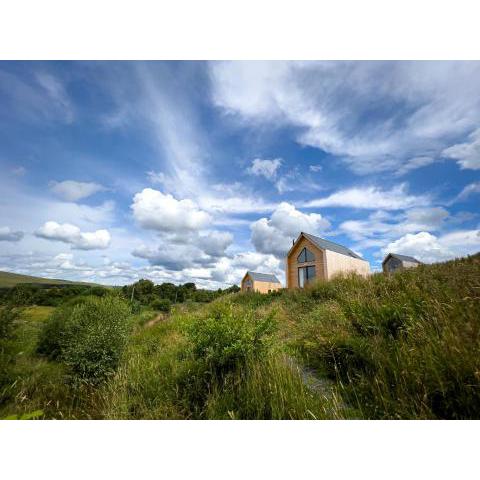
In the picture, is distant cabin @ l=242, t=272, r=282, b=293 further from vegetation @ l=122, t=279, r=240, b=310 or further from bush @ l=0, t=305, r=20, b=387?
bush @ l=0, t=305, r=20, b=387

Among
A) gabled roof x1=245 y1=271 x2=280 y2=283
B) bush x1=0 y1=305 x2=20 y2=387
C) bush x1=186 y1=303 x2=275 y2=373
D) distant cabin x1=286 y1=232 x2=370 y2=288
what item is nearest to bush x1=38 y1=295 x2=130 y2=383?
bush x1=0 y1=305 x2=20 y2=387

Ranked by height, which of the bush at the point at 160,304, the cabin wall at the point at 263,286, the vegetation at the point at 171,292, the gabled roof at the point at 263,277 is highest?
the gabled roof at the point at 263,277

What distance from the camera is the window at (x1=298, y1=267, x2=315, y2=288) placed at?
699 inches

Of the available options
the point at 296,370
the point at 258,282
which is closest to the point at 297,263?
the point at 258,282

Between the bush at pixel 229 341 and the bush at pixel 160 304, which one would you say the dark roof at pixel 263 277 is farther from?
the bush at pixel 229 341

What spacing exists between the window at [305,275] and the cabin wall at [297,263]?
0.27 m

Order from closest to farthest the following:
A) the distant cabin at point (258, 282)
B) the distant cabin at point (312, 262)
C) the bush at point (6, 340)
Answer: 1. the bush at point (6, 340)
2. the distant cabin at point (312, 262)
3. the distant cabin at point (258, 282)

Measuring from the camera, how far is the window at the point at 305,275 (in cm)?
1777

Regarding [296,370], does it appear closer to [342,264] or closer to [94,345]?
[94,345]

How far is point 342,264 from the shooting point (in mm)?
18375

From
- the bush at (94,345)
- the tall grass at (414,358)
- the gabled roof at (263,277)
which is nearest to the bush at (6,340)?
the bush at (94,345)
